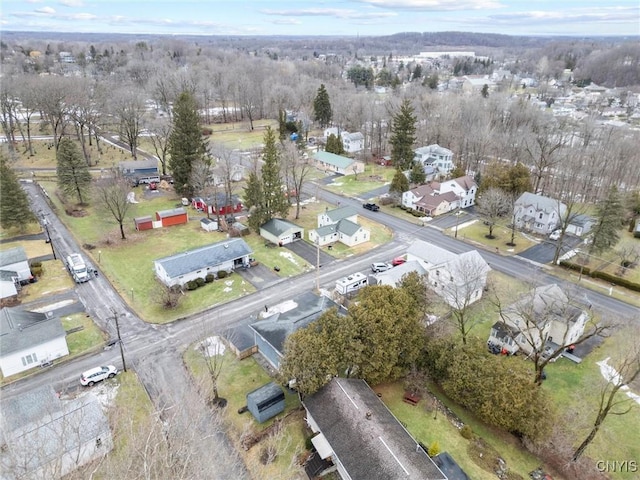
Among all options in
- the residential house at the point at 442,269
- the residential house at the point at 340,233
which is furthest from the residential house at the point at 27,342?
the residential house at the point at 442,269

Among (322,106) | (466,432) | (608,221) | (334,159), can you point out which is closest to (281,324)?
(466,432)

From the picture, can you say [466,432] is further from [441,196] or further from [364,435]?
[441,196]

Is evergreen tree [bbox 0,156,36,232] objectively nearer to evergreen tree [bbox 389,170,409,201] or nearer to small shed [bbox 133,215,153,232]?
small shed [bbox 133,215,153,232]

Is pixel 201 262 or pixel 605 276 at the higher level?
pixel 201 262

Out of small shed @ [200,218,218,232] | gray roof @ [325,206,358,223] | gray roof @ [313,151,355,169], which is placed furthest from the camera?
gray roof @ [313,151,355,169]

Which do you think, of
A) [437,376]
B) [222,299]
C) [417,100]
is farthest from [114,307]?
[417,100]

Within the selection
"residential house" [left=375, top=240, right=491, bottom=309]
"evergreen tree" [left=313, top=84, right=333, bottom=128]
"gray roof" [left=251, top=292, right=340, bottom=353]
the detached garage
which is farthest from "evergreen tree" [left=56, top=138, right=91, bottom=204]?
"evergreen tree" [left=313, top=84, right=333, bottom=128]
